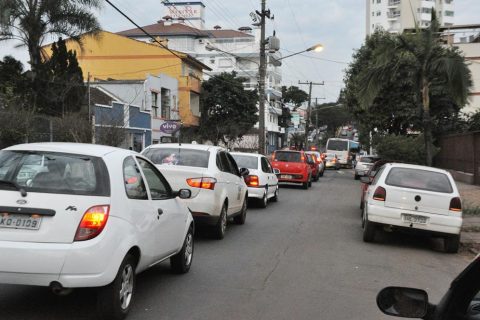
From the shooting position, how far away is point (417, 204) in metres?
10.1

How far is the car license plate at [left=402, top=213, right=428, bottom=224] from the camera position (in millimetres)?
10039

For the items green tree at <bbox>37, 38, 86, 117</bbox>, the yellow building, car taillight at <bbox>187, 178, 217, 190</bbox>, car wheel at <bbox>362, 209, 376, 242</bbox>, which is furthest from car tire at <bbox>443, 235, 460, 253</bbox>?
the yellow building

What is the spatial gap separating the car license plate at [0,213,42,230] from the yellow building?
41012 millimetres

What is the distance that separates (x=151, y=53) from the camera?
156 feet

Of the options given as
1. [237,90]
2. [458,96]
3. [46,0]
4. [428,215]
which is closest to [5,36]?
[46,0]

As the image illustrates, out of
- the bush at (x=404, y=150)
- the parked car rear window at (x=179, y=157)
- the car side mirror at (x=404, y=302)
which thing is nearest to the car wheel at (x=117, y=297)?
the car side mirror at (x=404, y=302)

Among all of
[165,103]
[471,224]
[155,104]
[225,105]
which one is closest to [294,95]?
[225,105]

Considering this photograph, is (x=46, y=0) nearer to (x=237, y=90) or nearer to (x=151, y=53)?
(x=151, y=53)

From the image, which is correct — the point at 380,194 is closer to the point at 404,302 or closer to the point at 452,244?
the point at 452,244

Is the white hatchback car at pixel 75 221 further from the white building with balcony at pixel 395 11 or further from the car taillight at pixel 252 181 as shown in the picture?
the white building with balcony at pixel 395 11

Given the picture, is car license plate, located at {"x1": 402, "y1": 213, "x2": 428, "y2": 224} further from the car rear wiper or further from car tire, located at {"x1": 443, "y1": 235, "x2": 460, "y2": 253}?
the car rear wiper

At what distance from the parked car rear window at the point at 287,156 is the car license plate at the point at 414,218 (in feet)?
47.6

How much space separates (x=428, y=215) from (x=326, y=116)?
12338cm

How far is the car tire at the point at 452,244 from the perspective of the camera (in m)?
10.0
